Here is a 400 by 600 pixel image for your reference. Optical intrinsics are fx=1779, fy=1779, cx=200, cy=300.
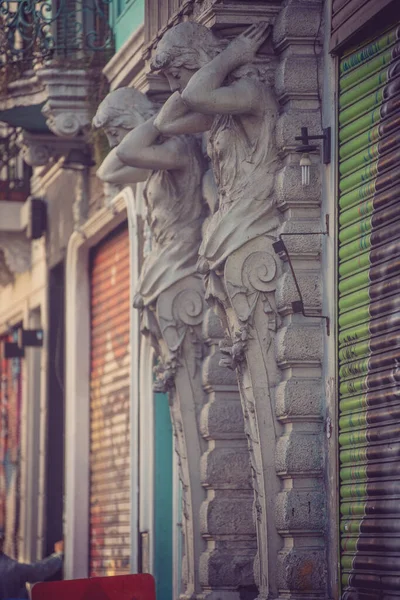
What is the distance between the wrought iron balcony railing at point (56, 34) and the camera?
16.3 m

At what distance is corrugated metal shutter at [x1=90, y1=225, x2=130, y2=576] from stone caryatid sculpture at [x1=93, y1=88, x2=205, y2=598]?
338 cm

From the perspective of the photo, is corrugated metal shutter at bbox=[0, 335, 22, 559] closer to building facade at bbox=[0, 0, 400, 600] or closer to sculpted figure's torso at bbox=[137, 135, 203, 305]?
building facade at bbox=[0, 0, 400, 600]

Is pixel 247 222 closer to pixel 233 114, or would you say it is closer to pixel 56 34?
pixel 233 114

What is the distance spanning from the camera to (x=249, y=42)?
11.7m

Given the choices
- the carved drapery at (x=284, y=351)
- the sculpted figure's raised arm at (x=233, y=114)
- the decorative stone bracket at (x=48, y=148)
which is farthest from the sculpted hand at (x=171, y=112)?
the decorative stone bracket at (x=48, y=148)

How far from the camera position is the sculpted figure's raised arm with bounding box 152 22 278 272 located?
38.0 ft

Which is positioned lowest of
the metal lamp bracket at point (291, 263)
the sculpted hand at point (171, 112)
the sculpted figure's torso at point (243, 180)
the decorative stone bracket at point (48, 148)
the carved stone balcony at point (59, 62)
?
the metal lamp bracket at point (291, 263)

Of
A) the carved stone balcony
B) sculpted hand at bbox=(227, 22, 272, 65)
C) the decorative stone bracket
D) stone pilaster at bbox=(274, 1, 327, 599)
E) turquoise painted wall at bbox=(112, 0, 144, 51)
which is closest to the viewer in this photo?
stone pilaster at bbox=(274, 1, 327, 599)

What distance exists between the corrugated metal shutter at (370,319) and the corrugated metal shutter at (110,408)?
6039 millimetres

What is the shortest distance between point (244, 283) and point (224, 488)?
6.79 ft

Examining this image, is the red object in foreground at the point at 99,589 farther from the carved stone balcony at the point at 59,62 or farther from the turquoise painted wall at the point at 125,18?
the carved stone balcony at the point at 59,62

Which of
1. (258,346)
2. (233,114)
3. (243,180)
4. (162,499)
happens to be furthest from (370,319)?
(162,499)

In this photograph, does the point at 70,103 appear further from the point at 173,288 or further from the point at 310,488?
the point at 310,488

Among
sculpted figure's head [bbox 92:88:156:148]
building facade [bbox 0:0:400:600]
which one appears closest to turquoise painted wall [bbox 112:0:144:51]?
building facade [bbox 0:0:400:600]
